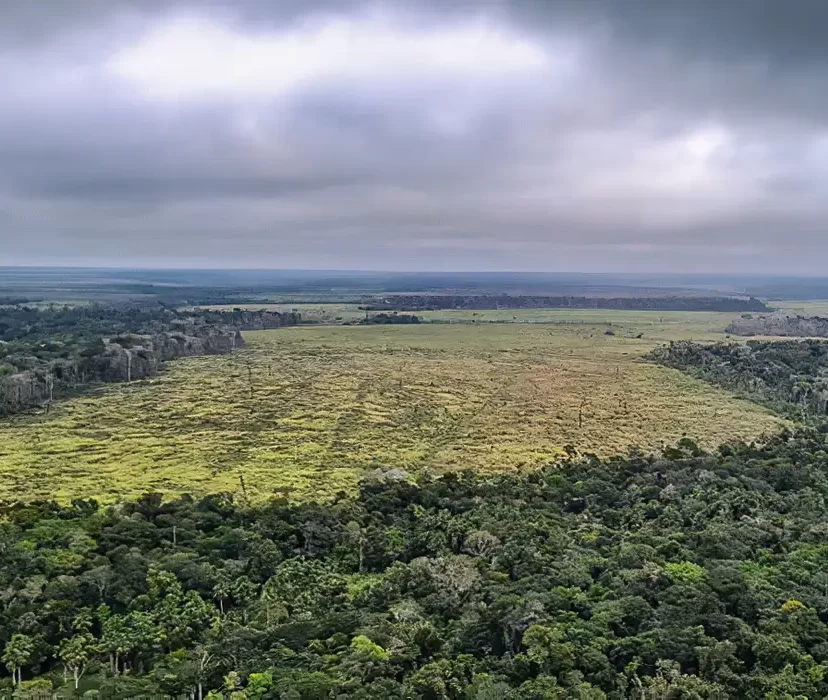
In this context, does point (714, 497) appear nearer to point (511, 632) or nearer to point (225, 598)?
point (511, 632)

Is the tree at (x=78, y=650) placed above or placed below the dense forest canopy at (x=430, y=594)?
below

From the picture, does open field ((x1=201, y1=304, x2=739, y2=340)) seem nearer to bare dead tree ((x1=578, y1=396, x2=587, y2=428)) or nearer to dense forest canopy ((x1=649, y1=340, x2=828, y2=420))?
dense forest canopy ((x1=649, y1=340, x2=828, y2=420))

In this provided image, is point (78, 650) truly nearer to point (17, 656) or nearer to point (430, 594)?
point (17, 656)

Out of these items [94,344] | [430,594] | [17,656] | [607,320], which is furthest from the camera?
[607,320]

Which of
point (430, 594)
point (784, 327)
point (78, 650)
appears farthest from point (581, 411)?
point (784, 327)

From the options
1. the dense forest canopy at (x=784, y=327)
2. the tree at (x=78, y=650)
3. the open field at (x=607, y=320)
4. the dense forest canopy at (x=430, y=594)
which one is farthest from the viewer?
the open field at (x=607, y=320)

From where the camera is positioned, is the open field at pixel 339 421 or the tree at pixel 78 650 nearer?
the tree at pixel 78 650

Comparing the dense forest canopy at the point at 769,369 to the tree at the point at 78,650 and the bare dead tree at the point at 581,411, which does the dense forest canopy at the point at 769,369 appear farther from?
the tree at the point at 78,650

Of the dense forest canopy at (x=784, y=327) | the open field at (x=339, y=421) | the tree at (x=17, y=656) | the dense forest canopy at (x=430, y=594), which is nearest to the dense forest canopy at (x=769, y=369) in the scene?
the open field at (x=339, y=421)
